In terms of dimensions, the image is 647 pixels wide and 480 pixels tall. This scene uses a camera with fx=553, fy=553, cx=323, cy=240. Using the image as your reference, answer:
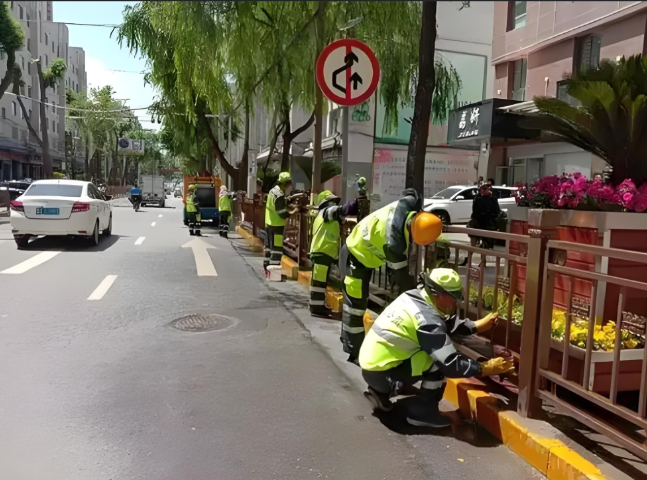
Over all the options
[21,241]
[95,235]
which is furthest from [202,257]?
[21,241]

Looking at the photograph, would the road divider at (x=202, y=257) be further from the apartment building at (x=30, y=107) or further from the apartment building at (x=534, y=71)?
the apartment building at (x=30, y=107)

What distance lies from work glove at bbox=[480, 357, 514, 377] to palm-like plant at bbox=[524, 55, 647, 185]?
8.07 feet

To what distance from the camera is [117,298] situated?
7.64m

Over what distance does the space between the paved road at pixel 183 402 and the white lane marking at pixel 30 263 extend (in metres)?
1.55

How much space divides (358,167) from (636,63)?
54.6 ft

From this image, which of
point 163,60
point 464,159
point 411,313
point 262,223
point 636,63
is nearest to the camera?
point 411,313

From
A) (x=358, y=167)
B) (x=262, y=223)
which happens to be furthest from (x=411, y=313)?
(x=358, y=167)

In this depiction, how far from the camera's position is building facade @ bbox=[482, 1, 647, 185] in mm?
13414

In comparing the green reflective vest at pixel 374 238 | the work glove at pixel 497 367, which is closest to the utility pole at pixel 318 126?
the green reflective vest at pixel 374 238

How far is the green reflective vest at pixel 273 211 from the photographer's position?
967cm

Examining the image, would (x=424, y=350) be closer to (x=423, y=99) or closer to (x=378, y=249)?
(x=378, y=249)

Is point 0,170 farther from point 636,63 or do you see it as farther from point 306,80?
point 636,63

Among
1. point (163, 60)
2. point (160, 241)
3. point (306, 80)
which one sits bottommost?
point (160, 241)

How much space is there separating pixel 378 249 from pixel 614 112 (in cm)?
243
